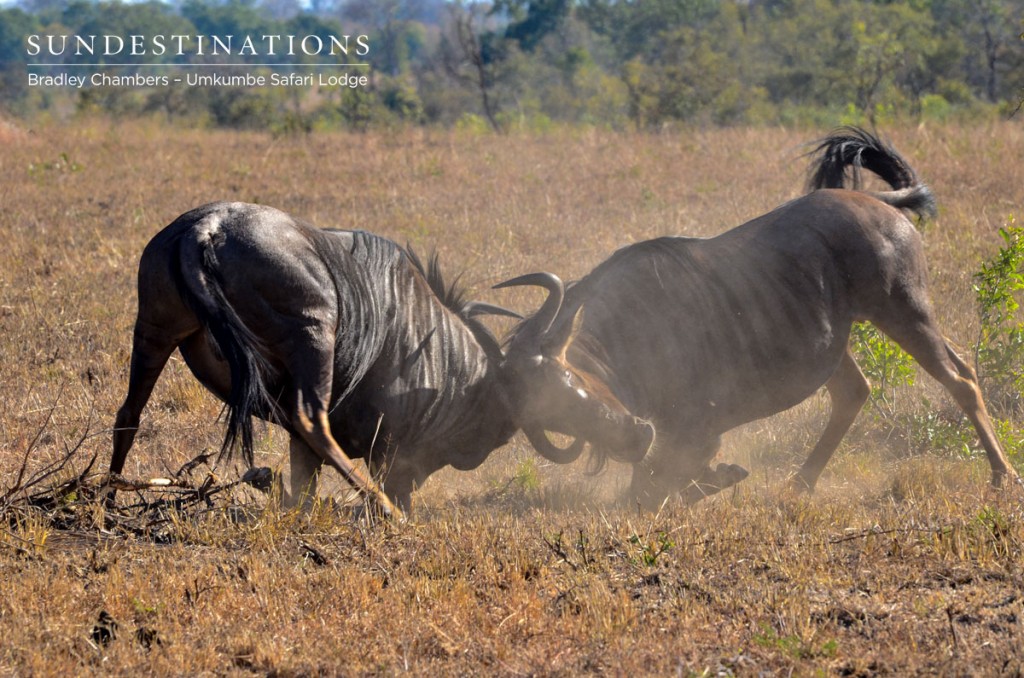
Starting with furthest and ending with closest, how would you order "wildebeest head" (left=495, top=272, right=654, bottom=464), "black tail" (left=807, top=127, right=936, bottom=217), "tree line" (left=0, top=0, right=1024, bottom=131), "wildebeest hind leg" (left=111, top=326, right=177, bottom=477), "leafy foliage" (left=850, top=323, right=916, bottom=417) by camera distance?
"tree line" (left=0, top=0, right=1024, bottom=131) → "leafy foliage" (left=850, top=323, right=916, bottom=417) → "black tail" (left=807, top=127, right=936, bottom=217) → "wildebeest head" (left=495, top=272, right=654, bottom=464) → "wildebeest hind leg" (left=111, top=326, right=177, bottom=477)

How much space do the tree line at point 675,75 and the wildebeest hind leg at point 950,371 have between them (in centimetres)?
175

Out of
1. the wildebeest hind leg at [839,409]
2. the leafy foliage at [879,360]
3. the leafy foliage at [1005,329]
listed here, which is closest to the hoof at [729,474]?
the wildebeest hind leg at [839,409]

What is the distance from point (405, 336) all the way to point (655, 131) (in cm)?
1243

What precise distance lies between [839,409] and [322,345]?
123 inches

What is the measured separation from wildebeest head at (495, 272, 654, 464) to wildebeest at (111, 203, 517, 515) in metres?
0.18

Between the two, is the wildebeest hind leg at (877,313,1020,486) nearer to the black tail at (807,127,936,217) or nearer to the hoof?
the black tail at (807,127,936,217)

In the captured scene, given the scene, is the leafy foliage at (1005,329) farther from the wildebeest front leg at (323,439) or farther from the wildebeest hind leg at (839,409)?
the wildebeest front leg at (323,439)

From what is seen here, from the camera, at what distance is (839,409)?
654cm

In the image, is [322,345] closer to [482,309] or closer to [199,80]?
[482,309]

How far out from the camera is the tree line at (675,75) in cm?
2045

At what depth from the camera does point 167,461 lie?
6.31m

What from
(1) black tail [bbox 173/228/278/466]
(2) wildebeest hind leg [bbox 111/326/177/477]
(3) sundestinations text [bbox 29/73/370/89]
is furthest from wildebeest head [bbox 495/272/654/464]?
(3) sundestinations text [bbox 29/73/370/89]

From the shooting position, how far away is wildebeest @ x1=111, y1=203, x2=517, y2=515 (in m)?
4.71

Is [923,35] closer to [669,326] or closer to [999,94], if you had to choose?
[999,94]
